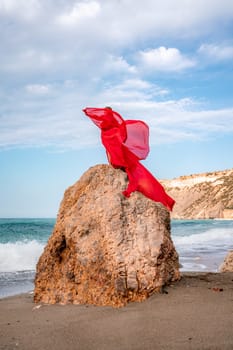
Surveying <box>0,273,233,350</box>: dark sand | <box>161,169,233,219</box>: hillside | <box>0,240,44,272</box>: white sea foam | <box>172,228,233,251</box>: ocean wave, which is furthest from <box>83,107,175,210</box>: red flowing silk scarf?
<box>161,169,233,219</box>: hillside

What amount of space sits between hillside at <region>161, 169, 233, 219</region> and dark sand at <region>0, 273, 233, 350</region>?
82.3m

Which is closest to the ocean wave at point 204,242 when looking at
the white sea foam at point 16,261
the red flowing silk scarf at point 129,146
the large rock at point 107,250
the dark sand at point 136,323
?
the white sea foam at point 16,261

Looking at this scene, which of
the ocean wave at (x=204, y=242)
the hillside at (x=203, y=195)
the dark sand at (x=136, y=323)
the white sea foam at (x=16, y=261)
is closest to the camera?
the dark sand at (x=136, y=323)

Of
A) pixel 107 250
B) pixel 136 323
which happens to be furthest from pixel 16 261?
pixel 136 323

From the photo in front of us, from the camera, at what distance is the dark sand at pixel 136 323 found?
3576mm

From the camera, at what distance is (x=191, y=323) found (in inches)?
155

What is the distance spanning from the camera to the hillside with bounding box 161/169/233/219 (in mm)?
87000

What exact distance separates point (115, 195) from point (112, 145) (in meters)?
0.83

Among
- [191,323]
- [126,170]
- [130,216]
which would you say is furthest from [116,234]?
[191,323]

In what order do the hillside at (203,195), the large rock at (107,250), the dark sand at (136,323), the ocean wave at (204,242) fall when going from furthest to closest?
1. the hillside at (203,195)
2. the ocean wave at (204,242)
3. the large rock at (107,250)
4. the dark sand at (136,323)

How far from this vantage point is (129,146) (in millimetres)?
6141

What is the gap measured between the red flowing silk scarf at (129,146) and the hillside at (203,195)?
266 ft

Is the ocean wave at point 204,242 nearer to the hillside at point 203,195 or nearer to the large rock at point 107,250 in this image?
the large rock at point 107,250

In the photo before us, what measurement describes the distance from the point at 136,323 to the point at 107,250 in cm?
116
